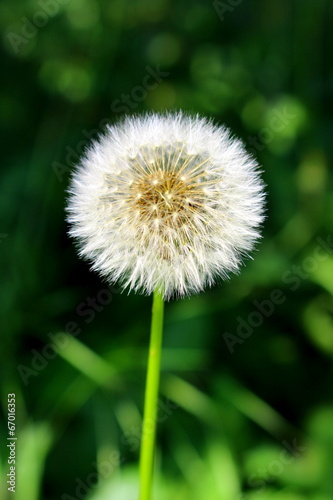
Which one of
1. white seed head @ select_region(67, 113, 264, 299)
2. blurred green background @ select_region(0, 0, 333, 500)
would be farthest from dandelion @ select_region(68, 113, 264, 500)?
blurred green background @ select_region(0, 0, 333, 500)

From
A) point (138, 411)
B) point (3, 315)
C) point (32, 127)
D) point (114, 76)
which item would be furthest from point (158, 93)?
point (138, 411)

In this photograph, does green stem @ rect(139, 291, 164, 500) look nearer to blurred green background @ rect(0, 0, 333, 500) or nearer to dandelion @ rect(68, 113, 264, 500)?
dandelion @ rect(68, 113, 264, 500)

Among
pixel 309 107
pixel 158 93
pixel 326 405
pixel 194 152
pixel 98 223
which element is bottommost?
pixel 326 405

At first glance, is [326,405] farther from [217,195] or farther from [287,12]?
[287,12]

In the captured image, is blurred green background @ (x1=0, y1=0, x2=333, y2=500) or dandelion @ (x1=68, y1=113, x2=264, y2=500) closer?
dandelion @ (x1=68, y1=113, x2=264, y2=500)

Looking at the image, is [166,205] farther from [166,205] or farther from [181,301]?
[181,301]

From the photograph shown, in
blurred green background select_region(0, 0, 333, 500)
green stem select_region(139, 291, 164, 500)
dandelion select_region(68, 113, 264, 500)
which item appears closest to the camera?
green stem select_region(139, 291, 164, 500)

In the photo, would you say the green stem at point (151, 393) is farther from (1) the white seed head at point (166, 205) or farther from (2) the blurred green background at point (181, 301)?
(2) the blurred green background at point (181, 301)

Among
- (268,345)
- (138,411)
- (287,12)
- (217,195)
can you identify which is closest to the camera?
(217,195)
